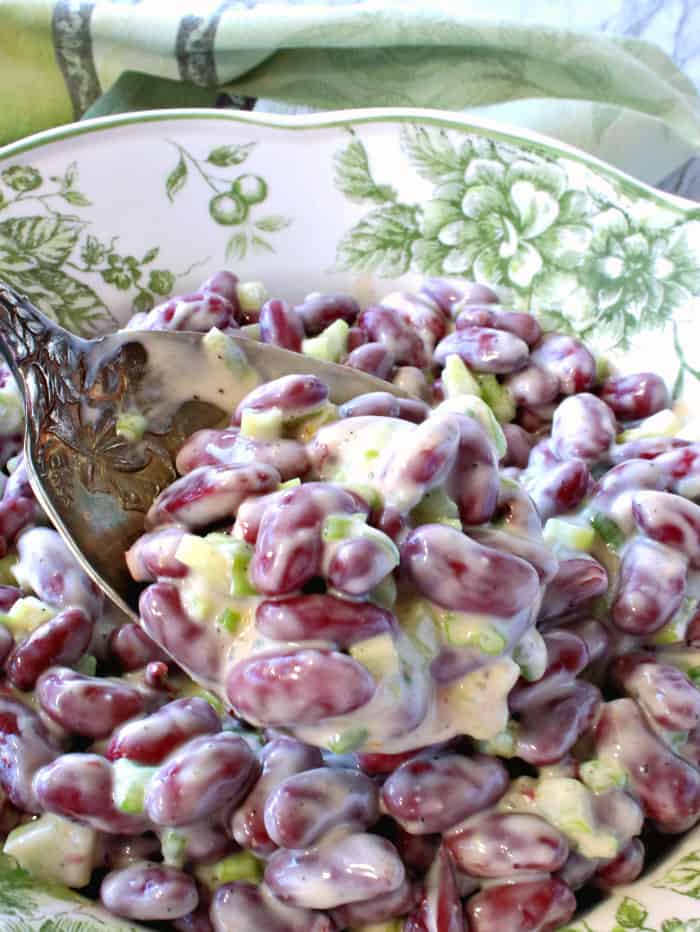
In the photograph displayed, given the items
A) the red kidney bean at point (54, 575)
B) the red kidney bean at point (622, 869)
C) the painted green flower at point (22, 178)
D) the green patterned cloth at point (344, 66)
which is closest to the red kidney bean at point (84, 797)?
the red kidney bean at point (54, 575)

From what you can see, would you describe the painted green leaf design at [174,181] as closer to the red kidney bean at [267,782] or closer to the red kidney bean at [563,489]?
the red kidney bean at [563,489]

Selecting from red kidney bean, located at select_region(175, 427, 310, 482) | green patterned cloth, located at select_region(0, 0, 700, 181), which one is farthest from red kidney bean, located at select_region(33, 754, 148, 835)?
green patterned cloth, located at select_region(0, 0, 700, 181)

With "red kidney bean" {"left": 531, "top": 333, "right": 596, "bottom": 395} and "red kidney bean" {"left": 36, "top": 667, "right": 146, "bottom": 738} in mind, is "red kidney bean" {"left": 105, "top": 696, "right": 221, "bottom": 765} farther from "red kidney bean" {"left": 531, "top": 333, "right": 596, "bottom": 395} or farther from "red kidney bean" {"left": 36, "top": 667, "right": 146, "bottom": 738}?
"red kidney bean" {"left": 531, "top": 333, "right": 596, "bottom": 395}

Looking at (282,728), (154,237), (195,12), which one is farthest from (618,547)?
(195,12)

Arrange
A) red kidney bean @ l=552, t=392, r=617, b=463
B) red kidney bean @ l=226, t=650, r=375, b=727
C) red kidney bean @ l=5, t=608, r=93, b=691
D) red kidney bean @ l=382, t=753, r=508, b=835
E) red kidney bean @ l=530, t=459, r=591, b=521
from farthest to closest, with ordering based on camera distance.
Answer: red kidney bean @ l=552, t=392, r=617, b=463 → red kidney bean @ l=530, t=459, r=591, b=521 → red kidney bean @ l=5, t=608, r=93, b=691 → red kidney bean @ l=382, t=753, r=508, b=835 → red kidney bean @ l=226, t=650, r=375, b=727

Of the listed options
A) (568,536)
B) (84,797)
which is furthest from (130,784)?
(568,536)

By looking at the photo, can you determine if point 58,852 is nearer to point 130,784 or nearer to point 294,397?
point 130,784
